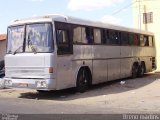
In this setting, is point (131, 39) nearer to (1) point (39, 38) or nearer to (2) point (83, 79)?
(2) point (83, 79)

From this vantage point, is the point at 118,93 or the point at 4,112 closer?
the point at 4,112

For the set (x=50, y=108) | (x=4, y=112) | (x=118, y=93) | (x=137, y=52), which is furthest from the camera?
(x=137, y=52)

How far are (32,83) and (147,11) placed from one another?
61.0 ft

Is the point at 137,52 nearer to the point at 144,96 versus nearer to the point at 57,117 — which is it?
the point at 144,96

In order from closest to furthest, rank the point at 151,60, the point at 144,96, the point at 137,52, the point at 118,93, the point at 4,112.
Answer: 1. the point at 4,112
2. the point at 144,96
3. the point at 118,93
4. the point at 137,52
5. the point at 151,60

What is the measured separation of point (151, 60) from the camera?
86.9 ft

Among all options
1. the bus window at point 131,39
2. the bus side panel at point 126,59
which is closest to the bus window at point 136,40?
the bus window at point 131,39

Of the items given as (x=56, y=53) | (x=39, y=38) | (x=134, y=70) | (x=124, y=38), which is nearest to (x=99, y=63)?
(x=124, y=38)

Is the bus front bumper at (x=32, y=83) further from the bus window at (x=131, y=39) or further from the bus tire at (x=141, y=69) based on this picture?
the bus tire at (x=141, y=69)

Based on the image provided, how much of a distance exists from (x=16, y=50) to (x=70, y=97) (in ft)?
9.20

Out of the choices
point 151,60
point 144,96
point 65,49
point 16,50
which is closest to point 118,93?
point 144,96

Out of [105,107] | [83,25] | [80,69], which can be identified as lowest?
[105,107]

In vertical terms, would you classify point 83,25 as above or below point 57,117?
above

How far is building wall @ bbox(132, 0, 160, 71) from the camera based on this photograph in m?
31.4
